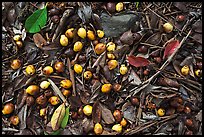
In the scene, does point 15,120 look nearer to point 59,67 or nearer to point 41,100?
point 41,100

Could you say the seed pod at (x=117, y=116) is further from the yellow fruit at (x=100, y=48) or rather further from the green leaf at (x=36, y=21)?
the green leaf at (x=36, y=21)

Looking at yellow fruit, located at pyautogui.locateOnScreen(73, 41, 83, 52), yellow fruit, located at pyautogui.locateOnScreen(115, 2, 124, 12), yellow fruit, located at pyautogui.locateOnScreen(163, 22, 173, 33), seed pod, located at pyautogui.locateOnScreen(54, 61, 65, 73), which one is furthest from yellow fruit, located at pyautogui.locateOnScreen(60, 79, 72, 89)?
yellow fruit, located at pyautogui.locateOnScreen(163, 22, 173, 33)

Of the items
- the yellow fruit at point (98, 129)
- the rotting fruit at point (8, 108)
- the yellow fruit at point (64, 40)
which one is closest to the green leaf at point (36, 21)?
the yellow fruit at point (64, 40)

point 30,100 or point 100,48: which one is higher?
point 100,48

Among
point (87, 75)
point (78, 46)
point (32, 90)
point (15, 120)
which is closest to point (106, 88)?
point (87, 75)

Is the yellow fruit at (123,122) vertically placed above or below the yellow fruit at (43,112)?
below

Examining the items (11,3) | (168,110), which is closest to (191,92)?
(168,110)

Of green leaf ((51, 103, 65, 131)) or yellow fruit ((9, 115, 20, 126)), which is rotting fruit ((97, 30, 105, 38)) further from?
yellow fruit ((9, 115, 20, 126))
